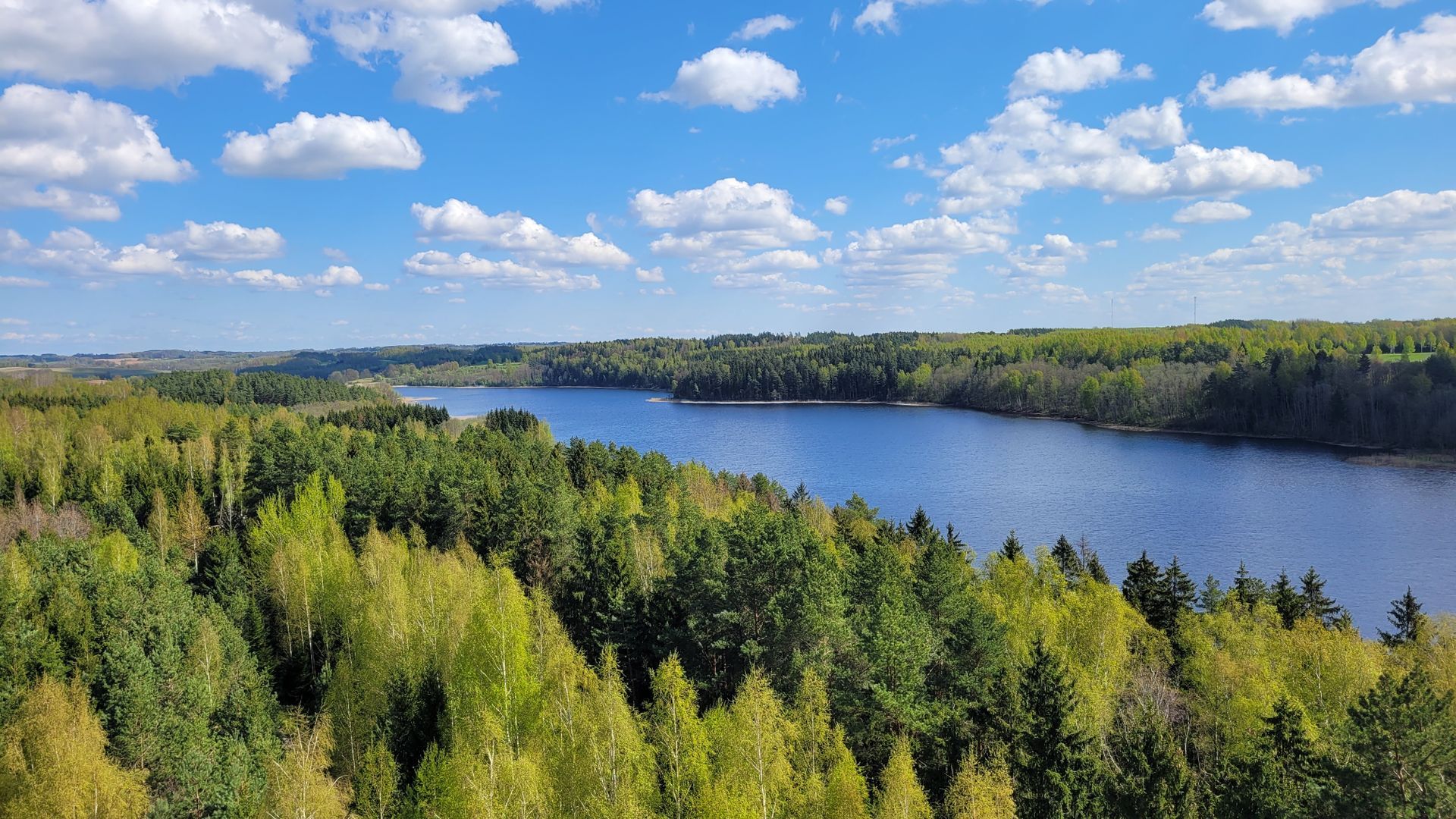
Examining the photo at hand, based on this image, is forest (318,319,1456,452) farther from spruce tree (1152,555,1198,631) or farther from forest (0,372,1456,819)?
spruce tree (1152,555,1198,631)

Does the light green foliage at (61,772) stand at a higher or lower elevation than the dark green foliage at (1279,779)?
higher

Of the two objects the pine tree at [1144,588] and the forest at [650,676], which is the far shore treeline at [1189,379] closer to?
the forest at [650,676]

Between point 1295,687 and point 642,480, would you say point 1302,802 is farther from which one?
point 642,480

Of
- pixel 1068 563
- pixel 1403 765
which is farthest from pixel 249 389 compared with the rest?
pixel 1403 765

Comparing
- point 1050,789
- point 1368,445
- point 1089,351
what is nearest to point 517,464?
point 1050,789

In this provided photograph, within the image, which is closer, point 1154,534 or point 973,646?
point 973,646

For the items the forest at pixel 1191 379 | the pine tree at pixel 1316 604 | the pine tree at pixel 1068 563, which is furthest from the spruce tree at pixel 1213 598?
the forest at pixel 1191 379
